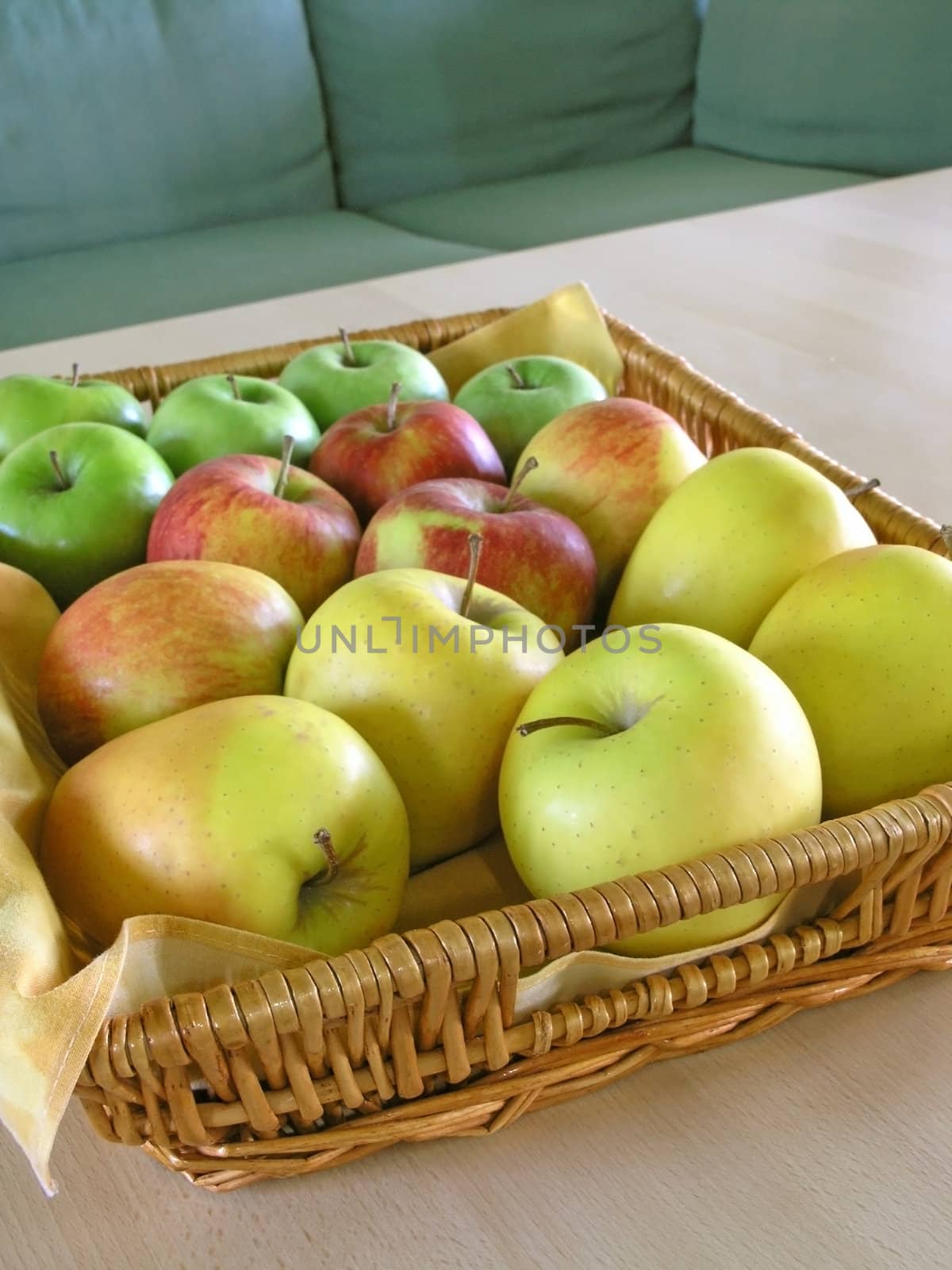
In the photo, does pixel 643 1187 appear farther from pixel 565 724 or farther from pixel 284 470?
pixel 284 470

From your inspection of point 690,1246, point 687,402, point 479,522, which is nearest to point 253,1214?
point 690,1246

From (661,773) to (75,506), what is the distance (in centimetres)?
47

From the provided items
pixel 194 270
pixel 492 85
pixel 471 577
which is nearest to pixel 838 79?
pixel 492 85

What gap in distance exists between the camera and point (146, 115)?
6.66 ft

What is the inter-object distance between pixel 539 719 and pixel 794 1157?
0.20 meters

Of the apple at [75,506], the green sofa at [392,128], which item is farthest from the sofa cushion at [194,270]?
the apple at [75,506]

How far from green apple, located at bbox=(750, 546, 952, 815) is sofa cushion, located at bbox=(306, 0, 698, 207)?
191 centimetres

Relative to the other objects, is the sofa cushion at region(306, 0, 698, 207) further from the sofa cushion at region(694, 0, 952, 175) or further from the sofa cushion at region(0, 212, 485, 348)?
the sofa cushion at region(0, 212, 485, 348)

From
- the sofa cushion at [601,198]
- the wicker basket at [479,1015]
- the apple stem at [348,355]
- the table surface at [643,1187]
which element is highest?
the apple stem at [348,355]

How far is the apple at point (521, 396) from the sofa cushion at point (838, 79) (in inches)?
58.9

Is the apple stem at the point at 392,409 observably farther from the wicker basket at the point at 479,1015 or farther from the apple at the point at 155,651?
the wicker basket at the point at 479,1015

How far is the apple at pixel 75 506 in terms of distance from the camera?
79 cm

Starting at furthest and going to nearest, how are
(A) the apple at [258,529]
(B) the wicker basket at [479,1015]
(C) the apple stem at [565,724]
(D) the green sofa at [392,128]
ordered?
(D) the green sofa at [392,128]
(A) the apple at [258,529]
(C) the apple stem at [565,724]
(B) the wicker basket at [479,1015]

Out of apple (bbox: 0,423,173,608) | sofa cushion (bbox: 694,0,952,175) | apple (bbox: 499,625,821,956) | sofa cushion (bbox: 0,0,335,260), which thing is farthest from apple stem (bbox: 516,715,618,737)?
sofa cushion (bbox: 694,0,952,175)
